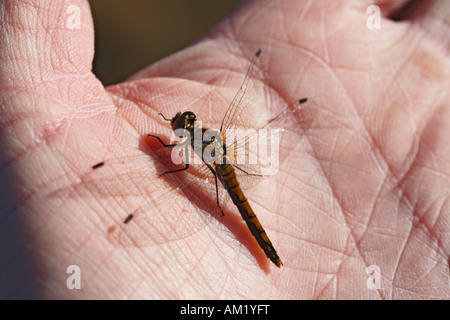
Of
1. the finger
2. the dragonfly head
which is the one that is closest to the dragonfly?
the dragonfly head

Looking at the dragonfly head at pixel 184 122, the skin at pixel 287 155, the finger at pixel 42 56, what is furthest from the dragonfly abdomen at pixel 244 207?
the finger at pixel 42 56

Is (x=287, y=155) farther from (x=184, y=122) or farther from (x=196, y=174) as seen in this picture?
(x=184, y=122)

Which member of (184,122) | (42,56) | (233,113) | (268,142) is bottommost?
(268,142)

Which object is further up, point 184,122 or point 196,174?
point 184,122

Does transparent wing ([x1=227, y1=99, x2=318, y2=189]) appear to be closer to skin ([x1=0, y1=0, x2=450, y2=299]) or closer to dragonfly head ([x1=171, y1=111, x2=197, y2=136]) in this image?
skin ([x1=0, y1=0, x2=450, y2=299])

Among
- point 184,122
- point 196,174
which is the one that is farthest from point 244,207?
point 184,122

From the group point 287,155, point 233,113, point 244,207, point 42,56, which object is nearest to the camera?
point 42,56

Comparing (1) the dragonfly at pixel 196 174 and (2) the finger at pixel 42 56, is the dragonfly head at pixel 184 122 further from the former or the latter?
(2) the finger at pixel 42 56
